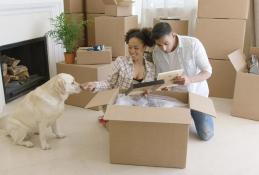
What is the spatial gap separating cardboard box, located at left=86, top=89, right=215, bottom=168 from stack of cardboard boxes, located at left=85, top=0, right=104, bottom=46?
1.99 m

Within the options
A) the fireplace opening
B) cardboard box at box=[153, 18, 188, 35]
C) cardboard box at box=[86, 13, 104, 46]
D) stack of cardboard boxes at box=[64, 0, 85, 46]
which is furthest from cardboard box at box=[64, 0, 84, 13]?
cardboard box at box=[153, 18, 188, 35]

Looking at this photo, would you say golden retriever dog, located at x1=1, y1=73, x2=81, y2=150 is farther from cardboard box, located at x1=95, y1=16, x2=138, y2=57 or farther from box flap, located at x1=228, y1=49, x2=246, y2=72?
box flap, located at x1=228, y1=49, x2=246, y2=72

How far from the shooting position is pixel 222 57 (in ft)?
9.57

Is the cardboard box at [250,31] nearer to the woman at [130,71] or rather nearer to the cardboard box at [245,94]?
the cardboard box at [245,94]

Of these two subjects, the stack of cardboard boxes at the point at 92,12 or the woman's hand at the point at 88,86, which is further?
the stack of cardboard boxes at the point at 92,12

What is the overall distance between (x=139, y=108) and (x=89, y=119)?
0.93 m

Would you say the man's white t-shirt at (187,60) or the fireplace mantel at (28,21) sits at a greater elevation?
the fireplace mantel at (28,21)

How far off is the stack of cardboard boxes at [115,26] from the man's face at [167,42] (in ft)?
2.90

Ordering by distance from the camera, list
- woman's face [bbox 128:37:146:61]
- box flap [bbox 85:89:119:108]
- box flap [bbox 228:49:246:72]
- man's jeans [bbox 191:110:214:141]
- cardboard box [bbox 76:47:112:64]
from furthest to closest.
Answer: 1. cardboard box [bbox 76:47:112:64]
2. box flap [bbox 228:49:246:72]
3. man's jeans [bbox 191:110:214:141]
4. woman's face [bbox 128:37:146:61]
5. box flap [bbox 85:89:119:108]

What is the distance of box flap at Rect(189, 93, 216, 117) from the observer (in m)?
1.75

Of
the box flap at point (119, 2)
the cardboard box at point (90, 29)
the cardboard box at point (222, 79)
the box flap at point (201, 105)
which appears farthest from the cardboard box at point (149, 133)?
the cardboard box at point (90, 29)

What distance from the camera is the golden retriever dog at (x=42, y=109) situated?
200cm

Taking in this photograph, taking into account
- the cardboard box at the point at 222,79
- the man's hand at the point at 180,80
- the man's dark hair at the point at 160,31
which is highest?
the man's dark hair at the point at 160,31

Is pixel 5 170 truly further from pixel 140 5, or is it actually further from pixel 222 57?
pixel 140 5
